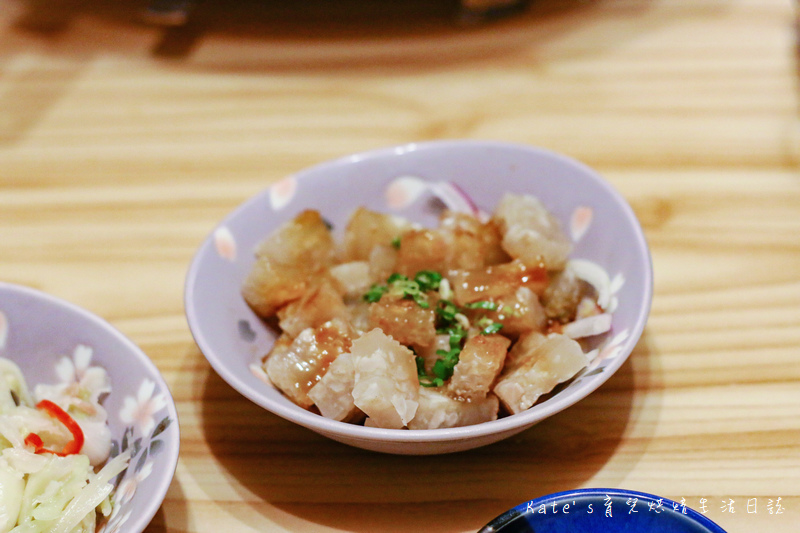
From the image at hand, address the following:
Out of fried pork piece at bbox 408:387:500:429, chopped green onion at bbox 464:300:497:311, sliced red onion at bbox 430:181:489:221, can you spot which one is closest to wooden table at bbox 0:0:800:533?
fried pork piece at bbox 408:387:500:429

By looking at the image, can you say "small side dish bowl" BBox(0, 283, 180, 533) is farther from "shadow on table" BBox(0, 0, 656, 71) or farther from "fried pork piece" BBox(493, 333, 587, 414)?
"shadow on table" BBox(0, 0, 656, 71)

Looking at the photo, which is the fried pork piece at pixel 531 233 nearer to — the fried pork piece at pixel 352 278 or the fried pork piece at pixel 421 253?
the fried pork piece at pixel 421 253

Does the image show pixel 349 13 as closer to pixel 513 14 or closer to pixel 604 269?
pixel 513 14

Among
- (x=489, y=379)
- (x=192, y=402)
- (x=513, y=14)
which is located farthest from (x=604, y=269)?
(x=513, y=14)

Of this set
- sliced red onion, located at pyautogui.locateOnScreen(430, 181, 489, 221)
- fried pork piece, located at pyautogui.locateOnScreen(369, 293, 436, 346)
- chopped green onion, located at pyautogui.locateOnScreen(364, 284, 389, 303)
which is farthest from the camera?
sliced red onion, located at pyautogui.locateOnScreen(430, 181, 489, 221)

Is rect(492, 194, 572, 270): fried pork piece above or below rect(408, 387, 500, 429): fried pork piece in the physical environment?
above

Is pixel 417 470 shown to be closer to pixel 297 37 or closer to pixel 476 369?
pixel 476 369

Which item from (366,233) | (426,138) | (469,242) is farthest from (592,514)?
(426,138)
